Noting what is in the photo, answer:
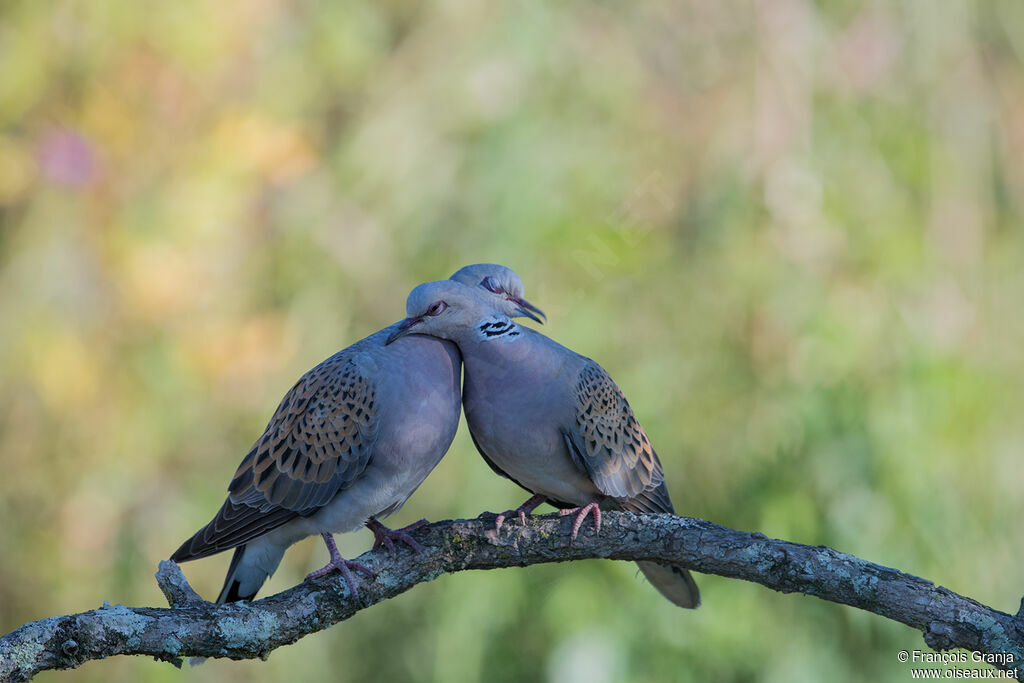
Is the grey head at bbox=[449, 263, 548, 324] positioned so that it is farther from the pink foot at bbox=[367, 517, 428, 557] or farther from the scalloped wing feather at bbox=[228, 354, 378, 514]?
the pink foot at bbox=[367, 517, 428, 557]

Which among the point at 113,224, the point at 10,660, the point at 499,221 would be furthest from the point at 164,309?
the point at 10,660

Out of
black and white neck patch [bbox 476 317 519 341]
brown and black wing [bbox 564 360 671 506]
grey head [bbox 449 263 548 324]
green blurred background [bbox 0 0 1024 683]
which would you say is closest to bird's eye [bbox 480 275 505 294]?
grey head [bbox 449 263 548 324]

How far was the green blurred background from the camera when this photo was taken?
155 inches

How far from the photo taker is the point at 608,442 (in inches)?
95.3

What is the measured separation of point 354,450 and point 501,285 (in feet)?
1.76

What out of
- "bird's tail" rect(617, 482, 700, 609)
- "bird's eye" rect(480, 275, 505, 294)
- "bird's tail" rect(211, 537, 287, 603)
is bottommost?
"bird's tail" rect(211, 537, 287, 603)

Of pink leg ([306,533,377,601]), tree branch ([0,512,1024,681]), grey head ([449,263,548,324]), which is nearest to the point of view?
tree branch ([0,512,1024,681])

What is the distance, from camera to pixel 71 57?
4.35 metres

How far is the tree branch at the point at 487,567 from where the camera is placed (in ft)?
5.77

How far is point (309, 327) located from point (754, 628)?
216 centimetres

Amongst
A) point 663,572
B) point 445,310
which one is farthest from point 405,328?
point 663,572

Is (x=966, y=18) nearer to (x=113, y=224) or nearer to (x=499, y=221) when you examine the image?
(x=499, y=221)

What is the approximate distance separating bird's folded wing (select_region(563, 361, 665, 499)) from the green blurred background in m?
1.51

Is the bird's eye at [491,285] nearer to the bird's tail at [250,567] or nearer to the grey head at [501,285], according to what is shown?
the grey head at [501,285]
